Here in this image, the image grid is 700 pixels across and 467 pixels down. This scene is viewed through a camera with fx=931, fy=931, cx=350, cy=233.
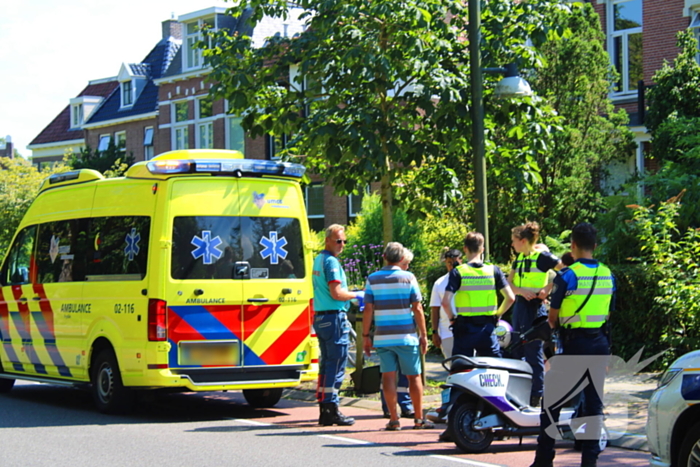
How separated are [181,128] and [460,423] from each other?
32.6m

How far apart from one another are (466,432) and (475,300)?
3.94ft

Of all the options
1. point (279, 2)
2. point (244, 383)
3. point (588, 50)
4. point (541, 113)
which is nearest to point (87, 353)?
point (244, 383)

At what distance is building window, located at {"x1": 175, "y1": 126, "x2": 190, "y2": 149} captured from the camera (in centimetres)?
3869

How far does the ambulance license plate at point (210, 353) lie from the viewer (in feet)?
31.6

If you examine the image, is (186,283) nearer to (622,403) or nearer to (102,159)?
(622,403)

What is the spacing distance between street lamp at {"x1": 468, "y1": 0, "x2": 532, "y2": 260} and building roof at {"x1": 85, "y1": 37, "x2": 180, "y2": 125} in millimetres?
32166

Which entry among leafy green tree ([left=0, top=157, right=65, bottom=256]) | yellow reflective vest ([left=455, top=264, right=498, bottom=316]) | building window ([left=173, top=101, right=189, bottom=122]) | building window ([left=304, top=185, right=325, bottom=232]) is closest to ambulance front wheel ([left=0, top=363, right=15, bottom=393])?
yellow reflective vest ([left=455, top=264, right=498, bottom=316])

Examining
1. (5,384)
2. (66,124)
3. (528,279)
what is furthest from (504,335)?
(66,124)

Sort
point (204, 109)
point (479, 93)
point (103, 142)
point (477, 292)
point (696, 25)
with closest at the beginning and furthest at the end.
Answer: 1. point (477, 292)
2. point (479, 93)
3. point (696, 25)
4. point (204, 109)
5. point (103, 142)

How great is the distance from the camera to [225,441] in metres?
8.61

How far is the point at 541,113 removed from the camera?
12.1 meters

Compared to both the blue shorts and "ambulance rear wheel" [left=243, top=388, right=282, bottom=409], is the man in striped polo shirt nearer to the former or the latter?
the blue shorts

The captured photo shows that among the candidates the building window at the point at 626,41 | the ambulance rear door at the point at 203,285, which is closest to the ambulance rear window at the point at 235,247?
the ambulance rear door at the point at 203,285

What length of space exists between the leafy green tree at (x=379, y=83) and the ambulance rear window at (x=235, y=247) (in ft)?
4.56
